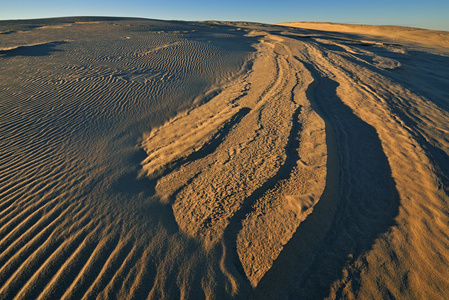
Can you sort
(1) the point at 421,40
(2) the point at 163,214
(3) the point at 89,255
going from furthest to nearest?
(1) the point at 421,40
(2) the point at 163,214
(3) the point at 89,255

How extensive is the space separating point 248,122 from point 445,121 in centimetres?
460

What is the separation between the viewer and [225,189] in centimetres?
349

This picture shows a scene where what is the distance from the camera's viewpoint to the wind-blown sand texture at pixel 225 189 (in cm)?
246

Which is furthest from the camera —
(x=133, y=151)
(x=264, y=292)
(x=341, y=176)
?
(x=133, y=151)

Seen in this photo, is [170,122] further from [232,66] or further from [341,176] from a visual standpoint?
[232,66]

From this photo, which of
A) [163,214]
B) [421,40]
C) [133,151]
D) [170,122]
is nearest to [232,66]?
[170,122]

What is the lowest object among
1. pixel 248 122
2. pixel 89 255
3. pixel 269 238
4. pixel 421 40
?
pixel 89 255

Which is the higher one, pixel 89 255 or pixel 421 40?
pixel 421 40

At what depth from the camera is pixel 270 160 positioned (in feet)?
13.1

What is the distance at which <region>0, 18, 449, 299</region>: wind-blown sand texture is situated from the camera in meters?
2.46

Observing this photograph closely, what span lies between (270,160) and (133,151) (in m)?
2.97

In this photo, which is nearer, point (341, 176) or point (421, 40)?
point (341, 176)

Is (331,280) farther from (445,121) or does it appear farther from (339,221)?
(445,121)

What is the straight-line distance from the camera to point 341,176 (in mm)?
3779
